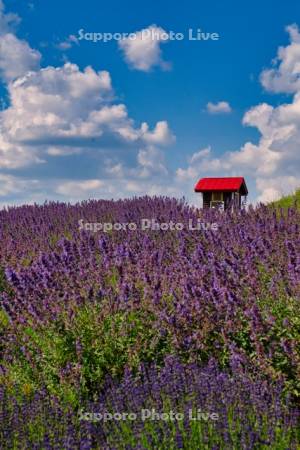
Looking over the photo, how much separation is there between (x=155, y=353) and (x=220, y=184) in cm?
1822

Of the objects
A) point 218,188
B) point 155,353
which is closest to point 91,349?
point 155,353

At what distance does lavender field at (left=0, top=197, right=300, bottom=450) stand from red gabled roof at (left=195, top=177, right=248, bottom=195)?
1572 centimetres

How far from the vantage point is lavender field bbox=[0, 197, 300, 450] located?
12.9 feet

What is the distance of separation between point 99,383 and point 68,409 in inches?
26.7

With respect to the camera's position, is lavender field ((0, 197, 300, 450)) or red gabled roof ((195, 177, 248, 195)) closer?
lavender field ((0, 197, 300, 450))

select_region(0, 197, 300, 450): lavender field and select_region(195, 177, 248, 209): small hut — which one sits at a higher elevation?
select_region(195, 177, 248, 209): small hut

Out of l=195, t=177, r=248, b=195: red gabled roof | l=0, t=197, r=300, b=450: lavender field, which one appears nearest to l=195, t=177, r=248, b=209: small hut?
l=195, t=177, r=248, b=195: red gabled roof

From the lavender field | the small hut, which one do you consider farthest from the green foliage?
the small hut

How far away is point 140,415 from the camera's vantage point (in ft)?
13.4

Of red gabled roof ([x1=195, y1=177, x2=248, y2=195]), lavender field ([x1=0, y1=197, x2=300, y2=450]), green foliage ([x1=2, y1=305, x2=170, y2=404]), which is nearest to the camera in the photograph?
lavender field ([x1=0, y1=197, x2=300, y2=450])

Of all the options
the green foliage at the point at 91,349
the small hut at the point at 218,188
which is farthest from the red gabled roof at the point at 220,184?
the green foliage at the point at 91,349

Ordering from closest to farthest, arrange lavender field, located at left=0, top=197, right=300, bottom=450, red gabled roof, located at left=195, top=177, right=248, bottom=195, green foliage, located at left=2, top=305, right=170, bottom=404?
lavender field, located at left=0, top=197, right=300, bottom=450, green foliage, located at left=2, top=305, right=170, bottom=404, red gabled roof, located at left=195, top=177, right=248, bottom=195

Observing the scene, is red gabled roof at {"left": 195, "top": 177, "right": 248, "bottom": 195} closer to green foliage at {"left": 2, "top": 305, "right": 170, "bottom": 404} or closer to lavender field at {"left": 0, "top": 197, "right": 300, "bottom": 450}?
lavender field at {"left": 0, "top": 197, "right": 300, "bottom": 450}

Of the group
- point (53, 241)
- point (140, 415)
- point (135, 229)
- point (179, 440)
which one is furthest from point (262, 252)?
point (53, 241)
